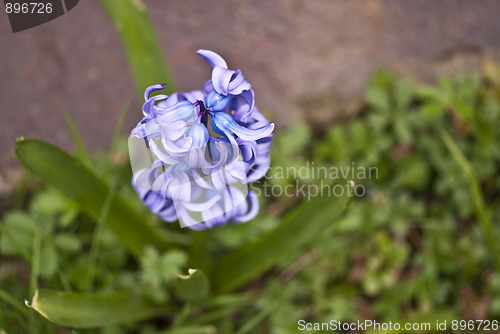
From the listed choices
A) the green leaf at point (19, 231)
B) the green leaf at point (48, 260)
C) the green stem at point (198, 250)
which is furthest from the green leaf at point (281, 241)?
the green leaf at point (19, 231)

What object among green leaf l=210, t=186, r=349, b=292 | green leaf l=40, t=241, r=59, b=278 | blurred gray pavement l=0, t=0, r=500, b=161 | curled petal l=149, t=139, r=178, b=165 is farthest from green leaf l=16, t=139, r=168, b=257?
blurred gray pavement l=0, t=0, r=500, b=161

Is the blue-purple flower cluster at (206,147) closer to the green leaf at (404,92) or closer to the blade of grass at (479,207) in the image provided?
the blade of grass at (479,207)

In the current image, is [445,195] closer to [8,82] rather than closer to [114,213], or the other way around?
[114,213]

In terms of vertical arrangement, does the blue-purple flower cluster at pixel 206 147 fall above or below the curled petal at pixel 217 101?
below

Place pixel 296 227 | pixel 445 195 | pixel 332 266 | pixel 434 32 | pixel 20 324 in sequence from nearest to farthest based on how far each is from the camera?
1. pixel 296 227
2. pixel 20 324
3. pixel 332 266
4. pixel 445 195
5. pixel 434 32

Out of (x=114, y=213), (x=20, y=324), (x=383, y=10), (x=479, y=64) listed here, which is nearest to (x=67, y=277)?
(x=20, y=324)
